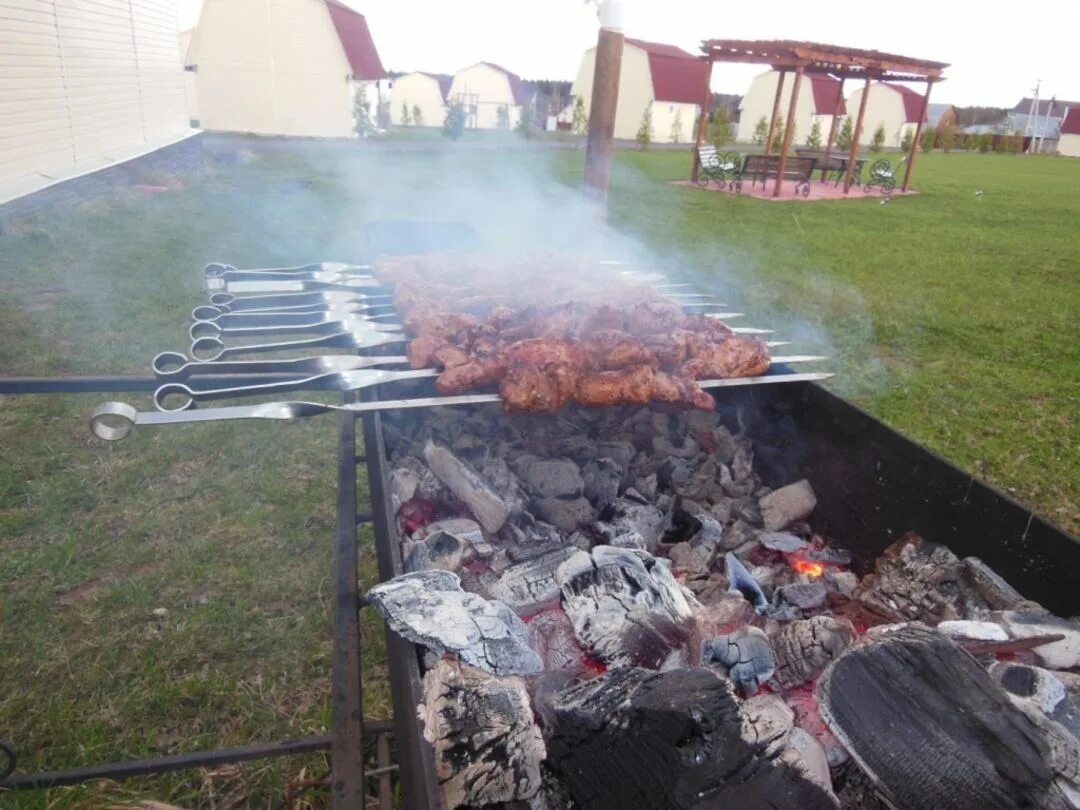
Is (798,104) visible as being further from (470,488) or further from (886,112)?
(470,488)

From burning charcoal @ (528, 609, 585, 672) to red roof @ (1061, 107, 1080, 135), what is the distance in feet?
236

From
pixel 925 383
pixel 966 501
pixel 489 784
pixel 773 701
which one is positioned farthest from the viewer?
pixel 925 383

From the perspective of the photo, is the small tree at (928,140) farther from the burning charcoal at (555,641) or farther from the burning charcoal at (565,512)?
the burning charcoal at (555,641)

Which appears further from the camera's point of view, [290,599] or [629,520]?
[290,599]

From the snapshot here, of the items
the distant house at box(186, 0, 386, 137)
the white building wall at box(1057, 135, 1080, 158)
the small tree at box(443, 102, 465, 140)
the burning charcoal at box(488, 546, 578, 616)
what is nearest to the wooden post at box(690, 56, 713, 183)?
the small tree at box(443, 102, 465, 140)

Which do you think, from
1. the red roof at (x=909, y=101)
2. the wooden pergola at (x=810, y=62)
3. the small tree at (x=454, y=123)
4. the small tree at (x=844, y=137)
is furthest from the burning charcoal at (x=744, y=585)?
the red roof at (x=909, y=101)

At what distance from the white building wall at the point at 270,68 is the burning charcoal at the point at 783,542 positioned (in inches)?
1139

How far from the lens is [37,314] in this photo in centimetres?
678

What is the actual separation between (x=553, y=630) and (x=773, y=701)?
1.94 ft

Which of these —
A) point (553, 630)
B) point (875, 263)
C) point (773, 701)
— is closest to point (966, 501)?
point (773, 701)

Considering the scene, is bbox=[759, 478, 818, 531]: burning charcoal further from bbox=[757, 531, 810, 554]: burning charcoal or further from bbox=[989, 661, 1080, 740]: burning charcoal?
bbox=[989, 661, 1080, 740]: burning charcoal

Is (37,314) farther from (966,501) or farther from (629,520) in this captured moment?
(966,501)

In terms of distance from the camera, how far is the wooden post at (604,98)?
4148 mm

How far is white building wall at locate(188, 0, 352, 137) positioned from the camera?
25781 millimetres
